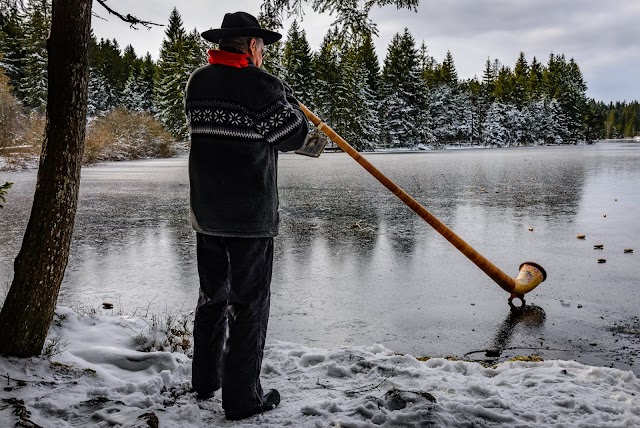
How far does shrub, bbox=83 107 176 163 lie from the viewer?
37156 millimetres

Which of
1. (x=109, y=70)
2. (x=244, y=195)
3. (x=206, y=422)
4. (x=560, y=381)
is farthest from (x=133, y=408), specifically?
(x=109, y=70)

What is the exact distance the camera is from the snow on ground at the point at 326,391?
2.62 meters

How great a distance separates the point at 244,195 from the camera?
2668 mm

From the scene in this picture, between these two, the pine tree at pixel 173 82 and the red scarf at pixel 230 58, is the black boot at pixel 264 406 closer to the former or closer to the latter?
the red scarf at pixel 230 58

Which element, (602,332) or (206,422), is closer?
(206,422)

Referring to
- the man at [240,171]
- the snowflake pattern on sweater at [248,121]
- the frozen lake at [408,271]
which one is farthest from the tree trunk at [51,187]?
the frozen lake at [408,271]

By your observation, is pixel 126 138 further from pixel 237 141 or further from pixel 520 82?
pixel 520 82

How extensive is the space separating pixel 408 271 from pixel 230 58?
4.58 metres

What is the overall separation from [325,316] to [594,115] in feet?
339

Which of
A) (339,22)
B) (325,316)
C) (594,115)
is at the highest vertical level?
(594,115)

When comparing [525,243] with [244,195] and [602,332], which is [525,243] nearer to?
[602,332]

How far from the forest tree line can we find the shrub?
13.0ft

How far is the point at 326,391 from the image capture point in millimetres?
3066

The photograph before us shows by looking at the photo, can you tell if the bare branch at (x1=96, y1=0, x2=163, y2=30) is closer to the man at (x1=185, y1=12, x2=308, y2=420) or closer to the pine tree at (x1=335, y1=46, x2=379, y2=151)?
the man at (x1=185, y1=12, x2=308, y2=420)
